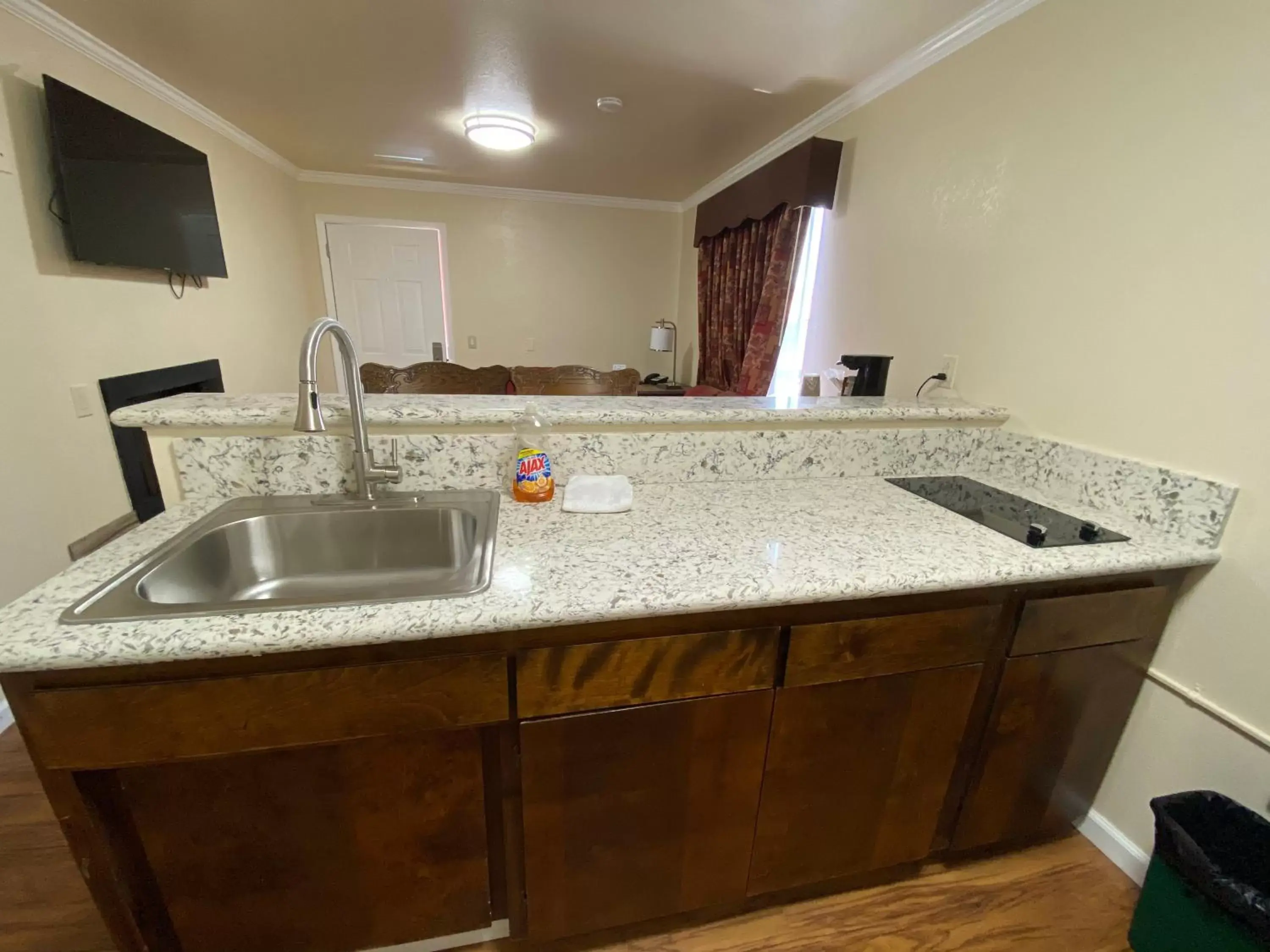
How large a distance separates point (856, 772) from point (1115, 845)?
2.77 feet

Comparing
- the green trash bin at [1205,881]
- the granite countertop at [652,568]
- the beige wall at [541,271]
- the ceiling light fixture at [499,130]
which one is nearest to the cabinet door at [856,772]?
the granite countertop at [652,568]

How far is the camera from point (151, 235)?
2.29 m

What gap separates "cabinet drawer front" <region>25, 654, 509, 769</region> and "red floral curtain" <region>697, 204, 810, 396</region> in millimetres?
2649

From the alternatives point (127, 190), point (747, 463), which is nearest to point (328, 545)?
point (747, 463)

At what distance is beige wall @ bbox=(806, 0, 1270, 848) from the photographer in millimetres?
1037

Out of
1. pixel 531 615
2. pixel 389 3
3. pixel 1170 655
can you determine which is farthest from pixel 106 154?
pixel 1170 655

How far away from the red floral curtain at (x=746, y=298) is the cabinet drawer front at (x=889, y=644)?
7.44ft

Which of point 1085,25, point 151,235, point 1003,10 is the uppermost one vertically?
point 1003,10

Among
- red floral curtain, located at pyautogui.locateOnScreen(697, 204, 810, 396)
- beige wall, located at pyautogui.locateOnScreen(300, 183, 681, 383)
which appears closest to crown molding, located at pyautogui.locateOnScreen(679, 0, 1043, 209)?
red floral curtain, located at pyautogui.locateOnScreen(697, 204, 810, 396)

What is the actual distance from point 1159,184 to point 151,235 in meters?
3.46

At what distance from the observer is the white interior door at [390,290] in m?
4.27

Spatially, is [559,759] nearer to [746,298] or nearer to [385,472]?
[385,472]

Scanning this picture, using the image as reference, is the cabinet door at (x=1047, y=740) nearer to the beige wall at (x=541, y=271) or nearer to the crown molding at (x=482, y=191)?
the beige wall at (x=541, y=271)

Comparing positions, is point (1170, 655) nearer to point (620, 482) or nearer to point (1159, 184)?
point (1159, 184)
